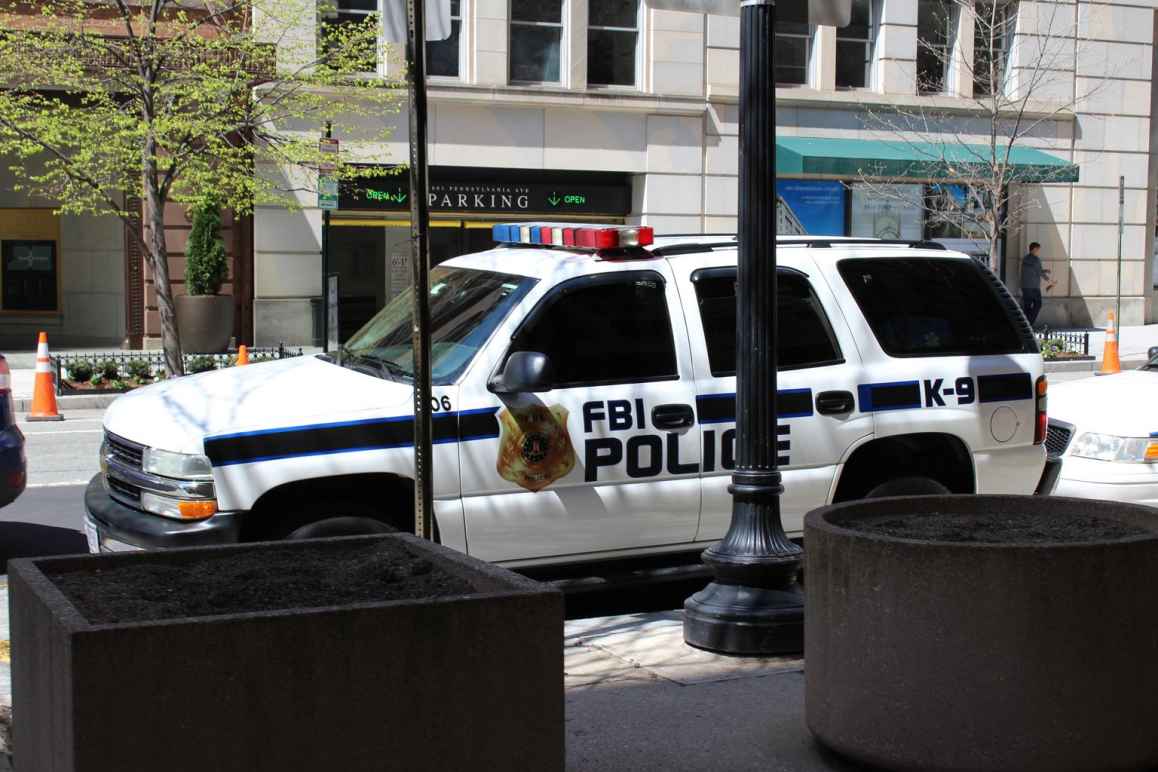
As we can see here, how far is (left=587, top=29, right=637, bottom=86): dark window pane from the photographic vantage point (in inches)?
1059

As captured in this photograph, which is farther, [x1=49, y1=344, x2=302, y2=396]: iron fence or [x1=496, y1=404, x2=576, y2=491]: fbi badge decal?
[x1=49, y1=344, x2=302, y2=396]: iron fence

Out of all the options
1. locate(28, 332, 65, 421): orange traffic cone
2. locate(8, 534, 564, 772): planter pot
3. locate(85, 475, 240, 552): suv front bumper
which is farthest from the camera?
locate(28, 332, 65, 421): orange traffic cone

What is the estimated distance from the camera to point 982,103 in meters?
29.0

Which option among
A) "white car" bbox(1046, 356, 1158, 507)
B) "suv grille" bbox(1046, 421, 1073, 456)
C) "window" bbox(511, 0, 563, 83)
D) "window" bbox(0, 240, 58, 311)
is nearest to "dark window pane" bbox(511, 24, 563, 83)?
"window" bbox(511, 0, 563, 83)

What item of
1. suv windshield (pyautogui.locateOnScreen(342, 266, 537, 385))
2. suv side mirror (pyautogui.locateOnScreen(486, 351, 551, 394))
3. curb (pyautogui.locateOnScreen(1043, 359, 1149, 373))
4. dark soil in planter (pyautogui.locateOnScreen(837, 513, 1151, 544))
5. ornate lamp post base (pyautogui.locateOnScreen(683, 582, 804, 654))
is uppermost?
suv windshield (pyautogui.locateOnScreen(342, 266, 537, 385))

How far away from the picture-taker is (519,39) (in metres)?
26.4

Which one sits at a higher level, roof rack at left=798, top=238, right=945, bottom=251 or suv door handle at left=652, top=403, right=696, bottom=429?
roof rack at left=798, top=238, right=945, bottom=251

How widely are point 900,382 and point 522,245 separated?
2.14 meters

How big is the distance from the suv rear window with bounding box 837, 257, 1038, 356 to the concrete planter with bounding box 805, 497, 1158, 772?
3313 millimetres

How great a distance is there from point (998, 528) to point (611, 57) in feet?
76.4

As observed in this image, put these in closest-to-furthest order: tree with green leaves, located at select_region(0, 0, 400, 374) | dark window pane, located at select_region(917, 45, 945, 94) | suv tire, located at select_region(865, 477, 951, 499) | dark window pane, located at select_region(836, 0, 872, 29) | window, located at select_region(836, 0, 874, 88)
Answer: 1. suv tire, located at select_region(865, 477, 951, 499)
2. tree with green leaves, located at select_region(0, 0, 400, 374)
3. dark window pane, located at select_region(836, 0, 872, 29)
4. window, located at select_region(836, 0, 874, 88)
5. dark window pane, located at select_region(917, 45, 945, 94)

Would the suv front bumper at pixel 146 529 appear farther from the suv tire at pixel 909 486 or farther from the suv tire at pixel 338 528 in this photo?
the suv tire at pixel 909 486

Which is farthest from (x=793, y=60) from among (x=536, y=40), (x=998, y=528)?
(x=998, y=528)

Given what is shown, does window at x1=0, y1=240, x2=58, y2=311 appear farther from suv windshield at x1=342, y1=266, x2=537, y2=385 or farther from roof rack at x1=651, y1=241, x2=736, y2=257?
roof rack at x1=651, y1=241, x2=736, y2=257
